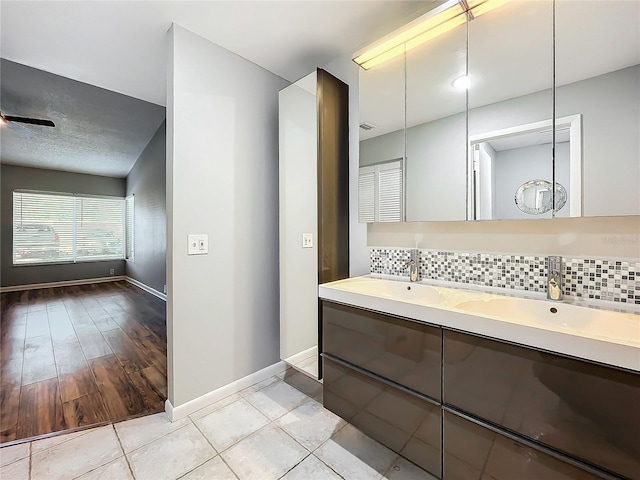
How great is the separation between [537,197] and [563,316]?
0.52 meters

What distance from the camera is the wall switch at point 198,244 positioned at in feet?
6.05

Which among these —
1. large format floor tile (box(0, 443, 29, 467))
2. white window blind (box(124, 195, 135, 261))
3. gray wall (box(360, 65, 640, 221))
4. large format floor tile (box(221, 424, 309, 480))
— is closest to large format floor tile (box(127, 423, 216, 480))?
large format floor tile (box(221, 424, 309, 480))

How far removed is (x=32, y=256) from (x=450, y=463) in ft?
27.3

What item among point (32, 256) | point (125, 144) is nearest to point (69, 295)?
point (32, 256)

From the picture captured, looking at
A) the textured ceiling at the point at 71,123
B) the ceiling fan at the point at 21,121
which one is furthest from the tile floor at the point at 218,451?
the ceiling fan at the point at 21,121

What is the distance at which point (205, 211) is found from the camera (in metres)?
1.92

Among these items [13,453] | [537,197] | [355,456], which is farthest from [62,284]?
[537,197]

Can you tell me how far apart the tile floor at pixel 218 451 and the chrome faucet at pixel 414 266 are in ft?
3.07

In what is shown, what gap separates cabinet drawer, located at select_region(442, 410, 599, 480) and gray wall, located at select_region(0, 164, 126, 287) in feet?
26.9

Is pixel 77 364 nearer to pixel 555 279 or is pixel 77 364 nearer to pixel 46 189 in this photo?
pixel 555 279

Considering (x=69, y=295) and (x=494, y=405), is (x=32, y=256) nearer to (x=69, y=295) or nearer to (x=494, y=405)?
(x=69, y=295)

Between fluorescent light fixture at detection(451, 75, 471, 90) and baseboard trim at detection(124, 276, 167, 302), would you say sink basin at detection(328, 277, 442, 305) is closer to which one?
fluorescent light fixture at detection(451, 75, 471, 90)

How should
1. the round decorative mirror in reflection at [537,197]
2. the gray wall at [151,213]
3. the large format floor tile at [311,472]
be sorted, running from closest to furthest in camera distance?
the round decorative mirror in reflection at [537,197], the large format floor tile at [311,472], the gray wall at [151,213]

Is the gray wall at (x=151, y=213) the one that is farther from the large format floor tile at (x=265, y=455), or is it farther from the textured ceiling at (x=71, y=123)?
the large format floor tile at (x=265, y=455)
